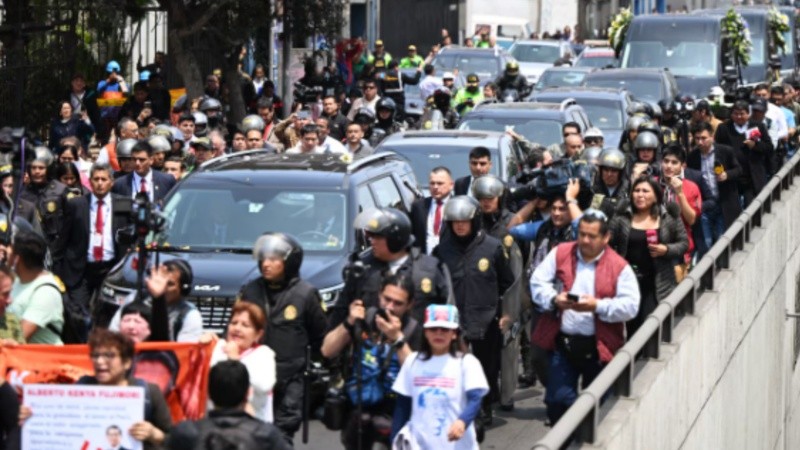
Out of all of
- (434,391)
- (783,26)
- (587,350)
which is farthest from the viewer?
(783,26)

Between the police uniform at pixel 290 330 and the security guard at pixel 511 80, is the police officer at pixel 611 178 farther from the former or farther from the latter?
the security guard at pixel 511 80

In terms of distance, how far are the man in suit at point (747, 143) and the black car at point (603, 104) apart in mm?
3836

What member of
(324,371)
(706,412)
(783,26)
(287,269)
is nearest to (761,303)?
(706,412)

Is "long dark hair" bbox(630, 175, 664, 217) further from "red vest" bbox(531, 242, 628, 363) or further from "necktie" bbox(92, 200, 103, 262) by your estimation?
"necktie" bbox(92, 200, 103, 262)

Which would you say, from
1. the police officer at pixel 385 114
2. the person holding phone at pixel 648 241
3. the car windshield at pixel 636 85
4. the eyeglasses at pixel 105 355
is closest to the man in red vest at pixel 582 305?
the person holding phone at pixel 648 241

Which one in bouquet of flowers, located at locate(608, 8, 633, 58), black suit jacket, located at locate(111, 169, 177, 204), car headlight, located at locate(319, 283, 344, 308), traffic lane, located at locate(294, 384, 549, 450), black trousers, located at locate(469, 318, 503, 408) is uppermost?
bouquet of flowers, located at locate(608, 8, 633, 58)

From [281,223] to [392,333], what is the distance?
4.46 metres

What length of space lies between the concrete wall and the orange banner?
78.6 inches

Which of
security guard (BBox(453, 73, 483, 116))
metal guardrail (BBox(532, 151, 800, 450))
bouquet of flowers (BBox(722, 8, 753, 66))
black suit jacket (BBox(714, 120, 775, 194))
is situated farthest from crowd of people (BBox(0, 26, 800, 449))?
bouquet of flowers (BBox(722, 8, 753, 66))

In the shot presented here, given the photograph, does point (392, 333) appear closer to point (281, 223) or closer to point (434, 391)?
point (434, 391)

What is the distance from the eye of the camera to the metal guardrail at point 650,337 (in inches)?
303

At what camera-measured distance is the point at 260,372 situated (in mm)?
9219

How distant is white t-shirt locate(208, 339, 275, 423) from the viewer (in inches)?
363

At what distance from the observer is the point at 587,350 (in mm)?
11156
